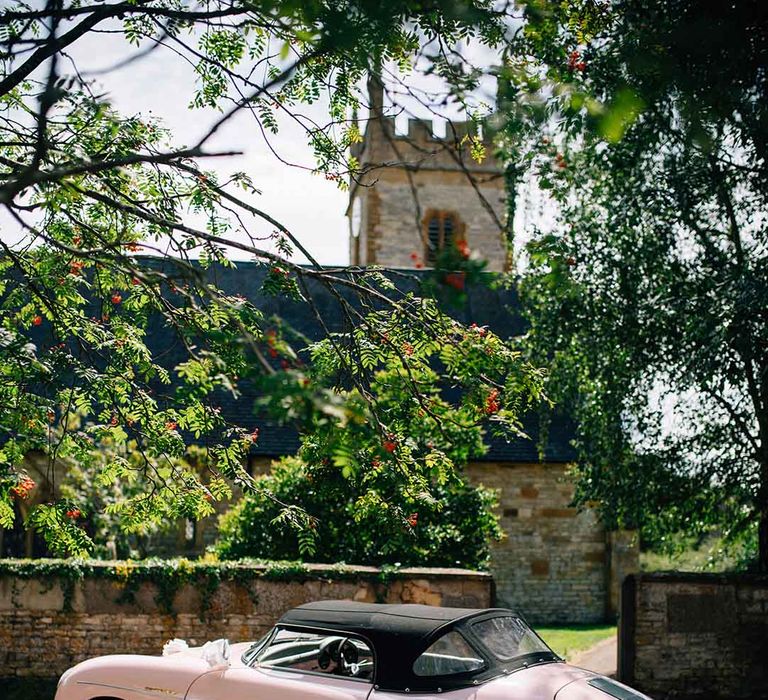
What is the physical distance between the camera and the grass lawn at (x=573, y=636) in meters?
14.2

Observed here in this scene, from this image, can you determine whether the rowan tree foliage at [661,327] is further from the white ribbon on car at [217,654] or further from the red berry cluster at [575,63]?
the white ribbon on car at [217,654]

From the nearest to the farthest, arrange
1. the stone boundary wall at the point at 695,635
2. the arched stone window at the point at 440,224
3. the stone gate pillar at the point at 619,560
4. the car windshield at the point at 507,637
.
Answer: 1. the car windshield at the point at 507,637
2. the stone boundary wall at the point at 695,635
3. the stone gate pillar at the point at 619,560
4. the arched stone window at the point at 440,224

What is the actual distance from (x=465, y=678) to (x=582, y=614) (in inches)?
548

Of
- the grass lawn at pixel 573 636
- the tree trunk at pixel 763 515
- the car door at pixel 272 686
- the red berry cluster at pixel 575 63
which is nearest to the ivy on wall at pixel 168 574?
the car door at pixel 272 686

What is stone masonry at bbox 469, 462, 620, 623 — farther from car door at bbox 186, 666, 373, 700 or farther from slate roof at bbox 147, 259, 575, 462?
car door at bbox 186, 666, 373, 700

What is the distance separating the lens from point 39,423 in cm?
→ 748

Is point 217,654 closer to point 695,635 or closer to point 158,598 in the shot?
point 158,598

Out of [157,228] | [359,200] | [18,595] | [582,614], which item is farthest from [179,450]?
[359,200]

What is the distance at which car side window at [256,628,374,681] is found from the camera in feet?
20.4

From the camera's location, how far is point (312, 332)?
72.4 ft

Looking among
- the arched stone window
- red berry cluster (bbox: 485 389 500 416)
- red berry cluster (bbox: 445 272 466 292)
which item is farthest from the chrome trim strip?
the arched stone window

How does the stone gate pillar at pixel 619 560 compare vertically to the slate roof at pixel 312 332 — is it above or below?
below

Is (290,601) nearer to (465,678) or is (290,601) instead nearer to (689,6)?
(465,678)

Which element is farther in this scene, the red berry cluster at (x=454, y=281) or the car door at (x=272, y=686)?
the car door at (x=272, y=686)
